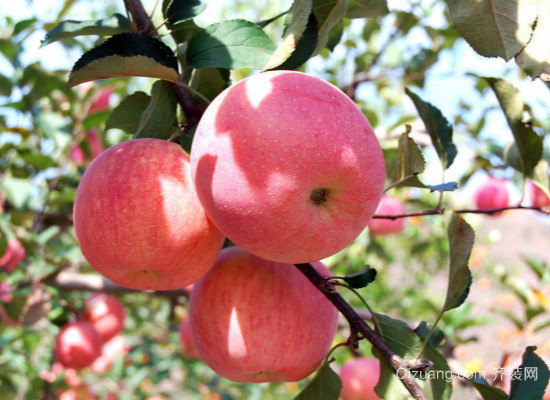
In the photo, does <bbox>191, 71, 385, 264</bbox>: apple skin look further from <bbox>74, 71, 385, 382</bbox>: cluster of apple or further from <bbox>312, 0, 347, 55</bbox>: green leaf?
<bbox>312, 0, 347, 55</bbox>: green leaf

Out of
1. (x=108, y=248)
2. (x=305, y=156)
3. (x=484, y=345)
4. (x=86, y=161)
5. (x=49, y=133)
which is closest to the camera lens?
(x=305, y=156)

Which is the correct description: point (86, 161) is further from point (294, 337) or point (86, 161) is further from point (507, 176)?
point (507, 176)

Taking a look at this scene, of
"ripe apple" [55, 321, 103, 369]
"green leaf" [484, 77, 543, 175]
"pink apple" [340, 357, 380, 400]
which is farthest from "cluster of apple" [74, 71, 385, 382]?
"ripe apple" [55, 321, 103, 369]

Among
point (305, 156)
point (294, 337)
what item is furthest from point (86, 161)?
point (305, 156)

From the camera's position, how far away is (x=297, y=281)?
0.84 meters

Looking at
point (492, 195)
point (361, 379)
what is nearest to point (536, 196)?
point (492, 195)

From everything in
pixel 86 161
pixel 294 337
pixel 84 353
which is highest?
pixel 294 337

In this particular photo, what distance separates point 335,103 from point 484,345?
5.13 metres

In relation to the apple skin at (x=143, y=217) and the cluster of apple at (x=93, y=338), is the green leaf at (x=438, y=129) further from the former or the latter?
the cluster of apple at (x=93, y=338)

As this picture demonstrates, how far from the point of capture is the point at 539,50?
62 centimetres

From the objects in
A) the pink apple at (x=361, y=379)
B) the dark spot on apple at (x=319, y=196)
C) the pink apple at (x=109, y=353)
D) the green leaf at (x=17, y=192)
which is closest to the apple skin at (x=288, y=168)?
the dark spot on apple at (x=319, y=196)

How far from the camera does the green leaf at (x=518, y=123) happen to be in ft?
2.93

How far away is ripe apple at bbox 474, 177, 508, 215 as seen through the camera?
2770 mm

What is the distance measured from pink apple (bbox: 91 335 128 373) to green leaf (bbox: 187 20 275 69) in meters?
2.24
